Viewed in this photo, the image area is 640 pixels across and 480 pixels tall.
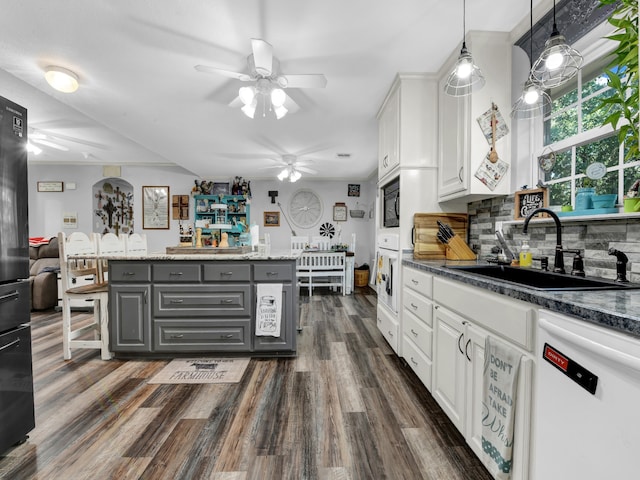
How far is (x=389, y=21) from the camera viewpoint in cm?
172

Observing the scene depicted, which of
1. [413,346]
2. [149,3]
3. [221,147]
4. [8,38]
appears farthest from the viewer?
[221,147]

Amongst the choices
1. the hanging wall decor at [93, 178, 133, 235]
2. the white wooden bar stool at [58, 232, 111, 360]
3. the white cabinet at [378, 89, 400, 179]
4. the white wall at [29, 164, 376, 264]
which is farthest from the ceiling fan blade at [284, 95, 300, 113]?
the hanging wall decor at [93, 178, 133, 235]

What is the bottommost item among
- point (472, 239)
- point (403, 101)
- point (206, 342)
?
point (206, 342)

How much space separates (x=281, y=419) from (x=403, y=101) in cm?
249

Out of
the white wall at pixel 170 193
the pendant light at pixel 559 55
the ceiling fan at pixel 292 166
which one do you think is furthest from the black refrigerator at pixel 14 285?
the white wall at pixel 170 193

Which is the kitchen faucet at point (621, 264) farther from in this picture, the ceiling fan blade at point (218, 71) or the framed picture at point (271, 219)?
the framed picture at point (271, 219)

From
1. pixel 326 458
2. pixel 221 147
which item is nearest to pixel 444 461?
pixel 326 458

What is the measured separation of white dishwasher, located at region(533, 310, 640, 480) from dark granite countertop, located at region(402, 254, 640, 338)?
0.08ft

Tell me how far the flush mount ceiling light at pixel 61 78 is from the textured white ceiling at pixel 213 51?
0.06m

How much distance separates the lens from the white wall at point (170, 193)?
5547 mm

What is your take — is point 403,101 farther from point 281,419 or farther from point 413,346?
point 281,419

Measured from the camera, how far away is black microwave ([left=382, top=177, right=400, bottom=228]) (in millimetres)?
2445

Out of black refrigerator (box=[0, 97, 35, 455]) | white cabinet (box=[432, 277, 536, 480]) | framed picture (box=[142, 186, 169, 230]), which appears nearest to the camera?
white cabinet (box=[432, 277, 536, 480])

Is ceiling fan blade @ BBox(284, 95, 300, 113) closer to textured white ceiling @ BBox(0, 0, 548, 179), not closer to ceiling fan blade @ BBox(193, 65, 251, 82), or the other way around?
textured white ceiling @ BBox(0, 0, 548, 179)
